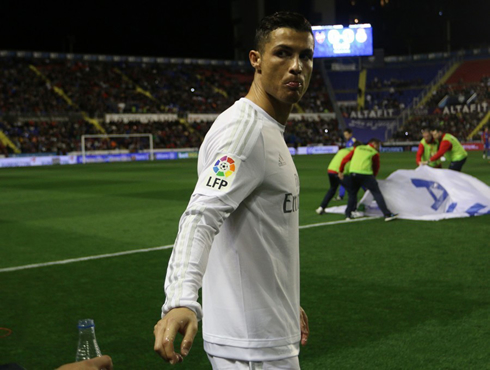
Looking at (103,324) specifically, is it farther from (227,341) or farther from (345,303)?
(227,341)

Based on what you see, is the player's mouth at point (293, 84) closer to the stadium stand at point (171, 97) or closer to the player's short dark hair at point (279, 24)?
the player's short dark hair at point (279, 24)

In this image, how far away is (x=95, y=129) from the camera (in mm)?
48812

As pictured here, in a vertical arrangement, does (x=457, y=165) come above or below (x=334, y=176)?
above

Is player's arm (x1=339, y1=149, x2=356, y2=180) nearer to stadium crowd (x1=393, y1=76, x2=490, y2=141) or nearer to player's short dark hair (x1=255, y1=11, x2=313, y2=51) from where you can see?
player's short dark hair (x1=255, y1=11, x2=313, y2=51)

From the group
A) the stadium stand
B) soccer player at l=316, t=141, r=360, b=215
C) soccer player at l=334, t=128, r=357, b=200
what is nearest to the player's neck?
soccer player at l=316, t=141, r=360, b=215

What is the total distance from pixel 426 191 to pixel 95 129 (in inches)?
1515

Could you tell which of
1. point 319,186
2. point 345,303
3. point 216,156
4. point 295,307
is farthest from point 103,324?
point 319,186

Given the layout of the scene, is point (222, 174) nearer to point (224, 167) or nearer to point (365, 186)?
point (224, 167)

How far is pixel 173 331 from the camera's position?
173 cm

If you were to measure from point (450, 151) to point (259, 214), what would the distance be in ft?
48.7

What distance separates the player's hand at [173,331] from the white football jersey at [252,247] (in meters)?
0.41

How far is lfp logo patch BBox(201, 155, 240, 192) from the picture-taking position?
208 cm

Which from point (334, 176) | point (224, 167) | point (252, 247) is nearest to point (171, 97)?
point (334, 176)

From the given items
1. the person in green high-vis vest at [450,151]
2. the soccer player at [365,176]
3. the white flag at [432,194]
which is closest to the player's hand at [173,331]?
the soccer player at [365,176]
